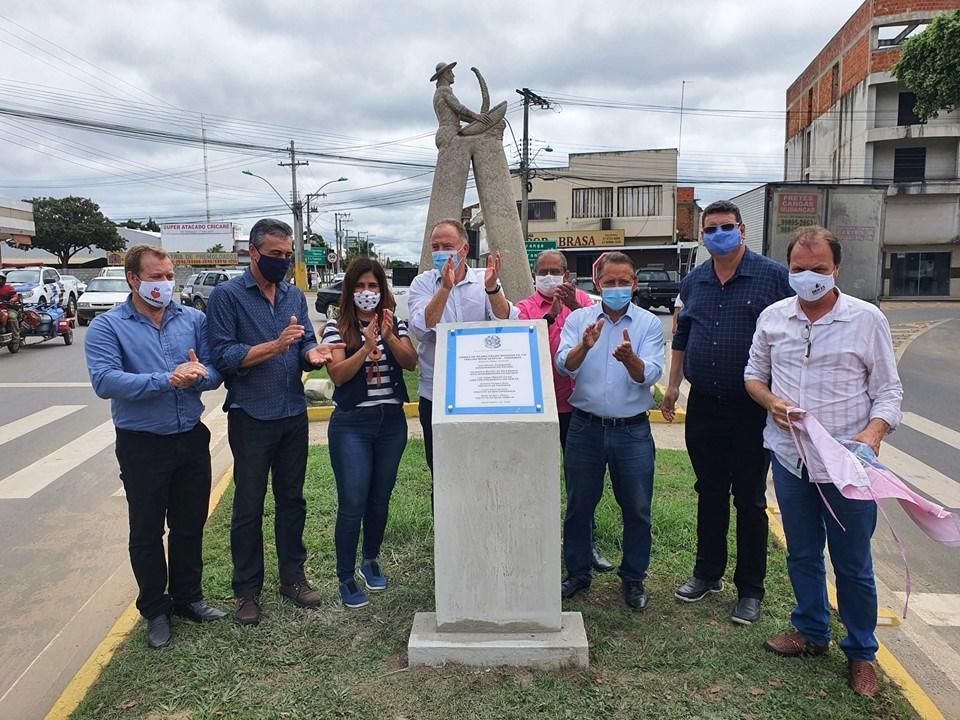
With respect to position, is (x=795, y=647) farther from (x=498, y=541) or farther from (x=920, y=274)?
(x=920, y=274)

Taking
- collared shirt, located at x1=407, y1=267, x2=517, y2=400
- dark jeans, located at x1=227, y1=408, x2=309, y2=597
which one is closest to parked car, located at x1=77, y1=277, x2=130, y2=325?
dark jeans, located at x1=227, y1=408, x2=309, y2=597

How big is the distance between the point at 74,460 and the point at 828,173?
40427 millimetres

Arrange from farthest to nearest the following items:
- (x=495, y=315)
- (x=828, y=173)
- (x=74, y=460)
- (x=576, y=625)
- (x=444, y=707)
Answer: (x=828, y=173) → (x=74, y=460) → (x=495, y=315) → (x=576, y=625) → (x=444, y=707)

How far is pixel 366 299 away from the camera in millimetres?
3684

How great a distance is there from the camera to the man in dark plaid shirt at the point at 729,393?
3.60m

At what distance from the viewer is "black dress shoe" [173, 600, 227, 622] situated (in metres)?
3.73

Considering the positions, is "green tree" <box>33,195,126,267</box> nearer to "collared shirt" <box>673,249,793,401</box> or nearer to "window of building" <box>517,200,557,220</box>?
"window of building" <box>517,200,557,220</box>

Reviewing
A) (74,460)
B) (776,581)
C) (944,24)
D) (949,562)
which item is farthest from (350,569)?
(944,24)

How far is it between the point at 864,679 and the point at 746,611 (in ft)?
2.28

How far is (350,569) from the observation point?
384 centimetres

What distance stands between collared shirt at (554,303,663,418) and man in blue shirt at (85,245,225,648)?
1.83 meters

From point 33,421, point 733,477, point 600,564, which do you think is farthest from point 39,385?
point 733,477

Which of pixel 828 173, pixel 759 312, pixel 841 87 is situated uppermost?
pixel 841 87

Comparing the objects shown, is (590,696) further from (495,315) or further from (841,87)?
(841,87)
